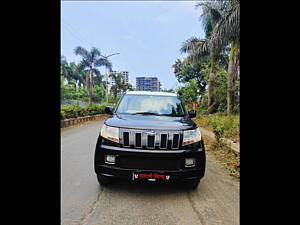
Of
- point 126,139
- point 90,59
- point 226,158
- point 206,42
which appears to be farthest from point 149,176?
point 90,59

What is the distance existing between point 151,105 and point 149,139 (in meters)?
1.30

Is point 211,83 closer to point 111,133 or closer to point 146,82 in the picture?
point 111,133

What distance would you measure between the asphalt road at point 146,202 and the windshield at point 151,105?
4.24ft

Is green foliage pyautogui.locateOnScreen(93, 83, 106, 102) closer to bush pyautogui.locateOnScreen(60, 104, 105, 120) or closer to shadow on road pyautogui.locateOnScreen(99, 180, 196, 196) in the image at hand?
bush pyautogui.locateOnScreen(60, 104, 105, 120)

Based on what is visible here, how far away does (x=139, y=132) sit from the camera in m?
3.28

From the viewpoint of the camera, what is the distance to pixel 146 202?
3.26 metres

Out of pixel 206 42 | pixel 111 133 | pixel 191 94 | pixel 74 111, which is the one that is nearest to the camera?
pixel 111 133

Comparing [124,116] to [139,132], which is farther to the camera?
[124,116]

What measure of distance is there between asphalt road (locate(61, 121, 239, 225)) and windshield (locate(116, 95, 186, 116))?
1293mm

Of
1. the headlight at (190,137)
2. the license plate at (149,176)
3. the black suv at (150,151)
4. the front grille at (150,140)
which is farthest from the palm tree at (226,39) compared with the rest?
the license plate at (149,176)

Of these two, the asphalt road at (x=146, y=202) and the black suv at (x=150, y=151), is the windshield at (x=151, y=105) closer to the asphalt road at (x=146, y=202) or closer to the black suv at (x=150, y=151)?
the black suv at (x=150, y=151)
